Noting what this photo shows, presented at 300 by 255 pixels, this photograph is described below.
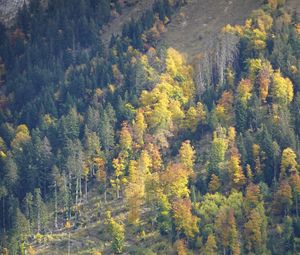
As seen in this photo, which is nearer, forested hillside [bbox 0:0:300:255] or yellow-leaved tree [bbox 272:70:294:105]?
forested hillside [bbox 0:0:300:255]

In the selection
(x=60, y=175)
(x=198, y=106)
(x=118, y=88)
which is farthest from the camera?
(x=118, y=88)

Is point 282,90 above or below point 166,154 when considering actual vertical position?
above

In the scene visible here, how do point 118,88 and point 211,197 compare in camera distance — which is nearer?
point 211,197

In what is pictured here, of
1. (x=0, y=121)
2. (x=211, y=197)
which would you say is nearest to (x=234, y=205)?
(x=211, y=197)

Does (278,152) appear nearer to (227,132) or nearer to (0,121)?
(227,132)

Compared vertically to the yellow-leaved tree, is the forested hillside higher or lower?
lower

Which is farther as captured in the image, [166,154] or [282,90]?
[282,90]

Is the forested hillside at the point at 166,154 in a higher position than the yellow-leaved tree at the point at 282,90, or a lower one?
lower

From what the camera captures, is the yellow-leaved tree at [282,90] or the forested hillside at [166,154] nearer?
the forested hillside at [166,154]
